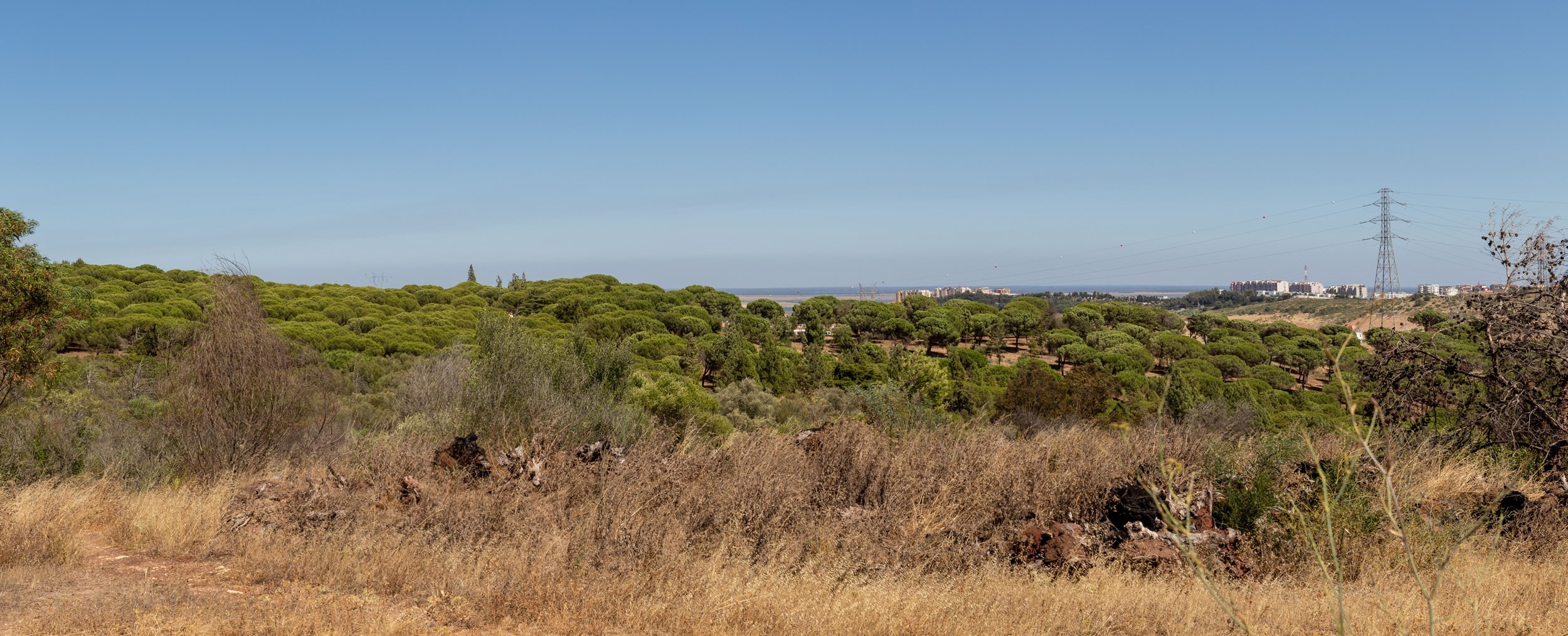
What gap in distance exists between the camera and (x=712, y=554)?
6.12 meters

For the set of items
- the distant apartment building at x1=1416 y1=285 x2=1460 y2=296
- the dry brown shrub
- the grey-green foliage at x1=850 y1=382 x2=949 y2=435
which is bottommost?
the grey-green foliage at x1=850 y1=382 x2=949 y2=435

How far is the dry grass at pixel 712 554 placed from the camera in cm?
498

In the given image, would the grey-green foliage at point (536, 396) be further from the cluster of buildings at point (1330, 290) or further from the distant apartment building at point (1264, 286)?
the distant apartment building at point (1264, 286)

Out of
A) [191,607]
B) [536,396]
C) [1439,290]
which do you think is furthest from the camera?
[536,396]

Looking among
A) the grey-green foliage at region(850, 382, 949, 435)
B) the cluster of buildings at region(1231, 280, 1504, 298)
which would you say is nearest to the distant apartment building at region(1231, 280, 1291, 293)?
the cluster of buildings at region(1231, 280, 1504, 298)

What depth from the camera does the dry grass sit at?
498cm

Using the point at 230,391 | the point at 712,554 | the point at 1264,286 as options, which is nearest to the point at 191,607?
the point at 712,554

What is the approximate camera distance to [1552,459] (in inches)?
336

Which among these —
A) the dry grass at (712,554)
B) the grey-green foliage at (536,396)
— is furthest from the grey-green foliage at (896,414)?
the grey-green foliage at (536,396)

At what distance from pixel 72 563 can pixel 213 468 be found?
3.99 meters

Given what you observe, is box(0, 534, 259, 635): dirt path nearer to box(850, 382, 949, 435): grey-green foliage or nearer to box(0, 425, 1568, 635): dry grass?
box(0, 425, 1568, 635): dry grass

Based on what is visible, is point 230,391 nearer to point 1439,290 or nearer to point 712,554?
point 712,554

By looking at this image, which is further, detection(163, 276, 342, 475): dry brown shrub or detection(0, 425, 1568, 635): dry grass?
detection(163, 276, 342, 475): dry brown shrub

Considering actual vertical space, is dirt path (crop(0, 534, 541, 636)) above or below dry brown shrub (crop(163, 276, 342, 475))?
below
